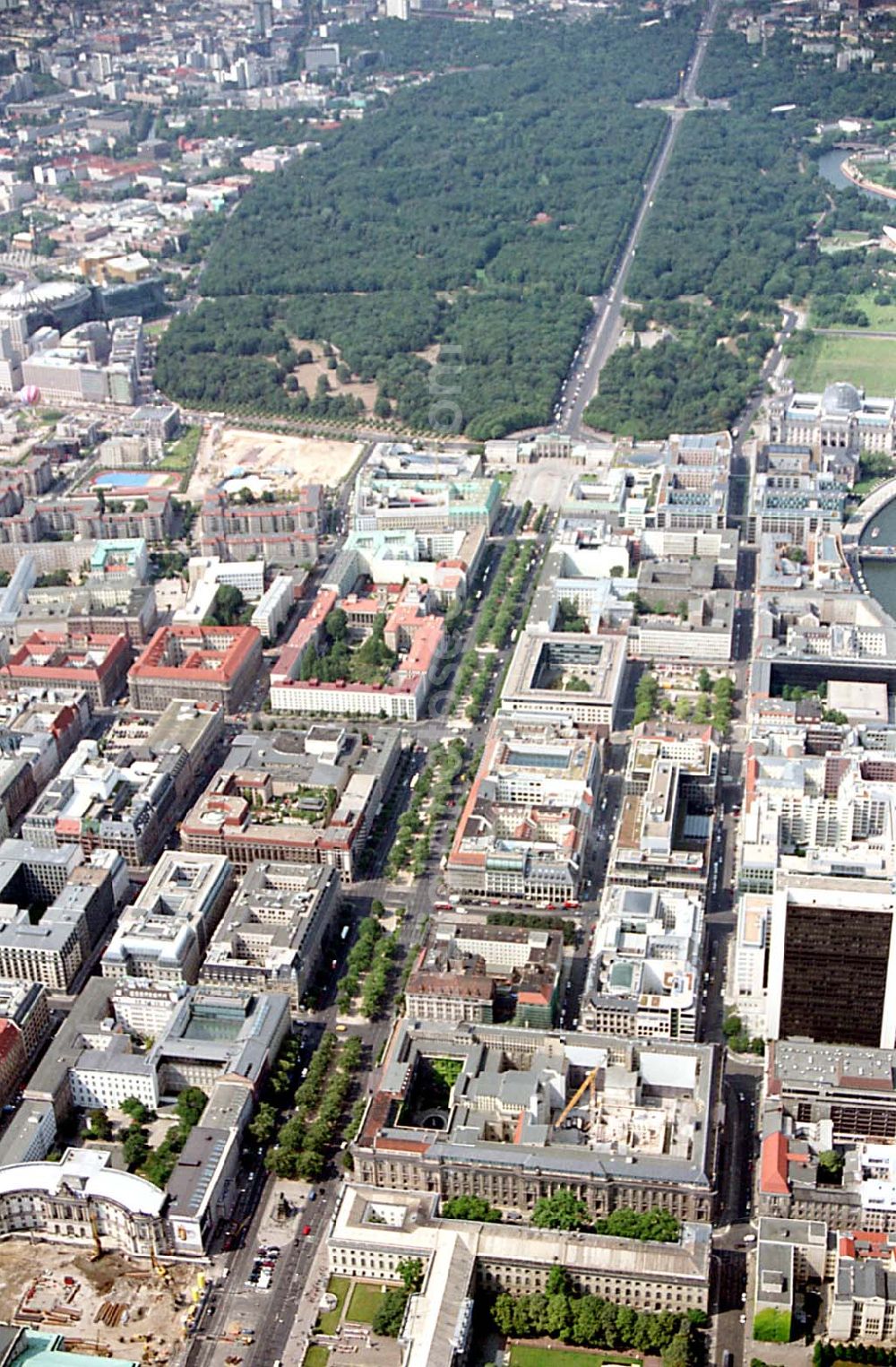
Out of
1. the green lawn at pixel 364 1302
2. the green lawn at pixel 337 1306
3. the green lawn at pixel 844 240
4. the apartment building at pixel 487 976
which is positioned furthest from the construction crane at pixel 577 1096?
the green lawn at pixel 844 240

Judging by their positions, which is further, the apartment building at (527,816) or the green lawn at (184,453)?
the green lawn at (184,453)

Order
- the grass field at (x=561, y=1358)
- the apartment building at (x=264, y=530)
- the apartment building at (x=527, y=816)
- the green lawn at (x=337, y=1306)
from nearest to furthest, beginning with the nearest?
the grass field at (x=561, y=1358) < the green lawn at (x=337, y=1306) < the apartment building at (x=527, y=816) < the apartment building at (x=264, y=530)

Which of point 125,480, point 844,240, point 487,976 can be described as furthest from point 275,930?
point 844,240

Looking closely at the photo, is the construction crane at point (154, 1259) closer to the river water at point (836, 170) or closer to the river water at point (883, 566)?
the river water at point (883, 566)

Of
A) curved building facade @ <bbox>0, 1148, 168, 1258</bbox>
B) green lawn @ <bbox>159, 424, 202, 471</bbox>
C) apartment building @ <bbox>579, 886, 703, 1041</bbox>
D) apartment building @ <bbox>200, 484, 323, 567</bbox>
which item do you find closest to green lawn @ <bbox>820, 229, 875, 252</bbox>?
green lawn @ <bbox>159, 424, 202, 471</bbox>

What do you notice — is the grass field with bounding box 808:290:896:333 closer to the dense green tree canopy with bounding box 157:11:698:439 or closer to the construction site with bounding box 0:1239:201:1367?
the dense green tree canopy with bounding box 157:11:698:439

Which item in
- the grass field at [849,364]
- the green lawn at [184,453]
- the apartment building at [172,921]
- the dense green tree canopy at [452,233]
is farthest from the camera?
the dense green tree canopy at [452,233]
